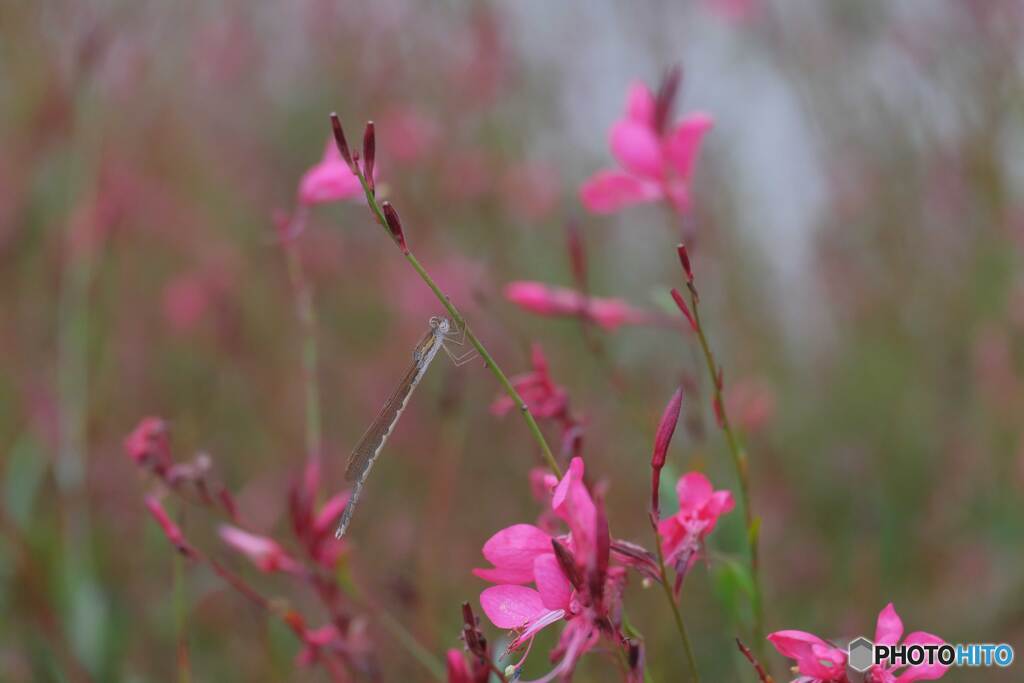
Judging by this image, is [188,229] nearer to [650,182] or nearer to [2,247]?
[2,247]

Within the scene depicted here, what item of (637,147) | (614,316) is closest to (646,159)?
(637,147)

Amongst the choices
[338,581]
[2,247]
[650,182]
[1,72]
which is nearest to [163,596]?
[2,247]

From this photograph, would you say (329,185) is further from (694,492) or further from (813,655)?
(813,655)

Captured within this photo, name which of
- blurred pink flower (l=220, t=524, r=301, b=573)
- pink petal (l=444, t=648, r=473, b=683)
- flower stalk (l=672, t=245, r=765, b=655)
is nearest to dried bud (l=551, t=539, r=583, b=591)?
pink petal (l=444, t=648, r=473, b=683)

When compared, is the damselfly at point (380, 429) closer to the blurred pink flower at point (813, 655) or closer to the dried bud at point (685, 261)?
the dried bud at point (685, 261)

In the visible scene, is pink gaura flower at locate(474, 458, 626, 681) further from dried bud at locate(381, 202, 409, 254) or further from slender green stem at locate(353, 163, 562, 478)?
dried bud at locate(381, 202, 409, 254)

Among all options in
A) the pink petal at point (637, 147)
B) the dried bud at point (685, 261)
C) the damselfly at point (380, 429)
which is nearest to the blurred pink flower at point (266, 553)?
the damselfly at point (380, 429)
